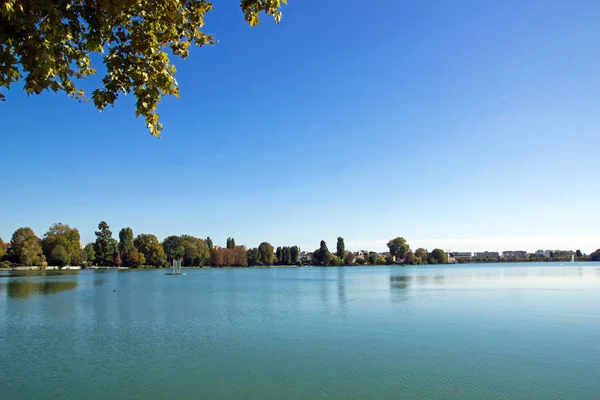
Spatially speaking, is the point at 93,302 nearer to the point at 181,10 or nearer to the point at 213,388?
the point at 213,388

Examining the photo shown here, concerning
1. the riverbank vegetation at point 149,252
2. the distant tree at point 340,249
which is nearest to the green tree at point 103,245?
the riverbank vegetation at point 149,252

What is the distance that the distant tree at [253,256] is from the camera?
527 ft

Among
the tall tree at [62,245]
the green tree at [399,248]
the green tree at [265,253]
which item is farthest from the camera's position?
the green tree at [399,248]

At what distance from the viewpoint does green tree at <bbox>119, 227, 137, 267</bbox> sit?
12174cm

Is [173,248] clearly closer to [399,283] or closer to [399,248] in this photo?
[399,248]

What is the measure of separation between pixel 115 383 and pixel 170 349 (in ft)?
13.2

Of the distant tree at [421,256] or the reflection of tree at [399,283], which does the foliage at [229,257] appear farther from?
the reflection of tree at [399,283]

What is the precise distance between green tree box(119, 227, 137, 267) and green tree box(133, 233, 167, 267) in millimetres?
2824

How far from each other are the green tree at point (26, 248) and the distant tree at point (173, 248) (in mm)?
37415

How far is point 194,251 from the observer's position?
5443 inches

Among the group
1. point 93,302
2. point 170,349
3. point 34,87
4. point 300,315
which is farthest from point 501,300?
point 34,87

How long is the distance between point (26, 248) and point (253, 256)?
260 ft

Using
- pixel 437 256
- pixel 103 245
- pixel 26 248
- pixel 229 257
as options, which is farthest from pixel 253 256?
pixel 437 256

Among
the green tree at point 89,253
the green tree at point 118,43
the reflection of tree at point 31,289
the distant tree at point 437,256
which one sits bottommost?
the distant tree at point 437,256
